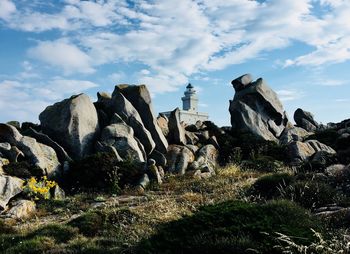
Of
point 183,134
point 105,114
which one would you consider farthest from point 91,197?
point 183,134

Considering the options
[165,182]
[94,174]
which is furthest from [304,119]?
[94,174]

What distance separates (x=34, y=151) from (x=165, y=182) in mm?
6868

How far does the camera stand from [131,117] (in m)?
27.9

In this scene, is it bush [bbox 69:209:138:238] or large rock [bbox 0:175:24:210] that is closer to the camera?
bush [bbox 69:209:138:238]

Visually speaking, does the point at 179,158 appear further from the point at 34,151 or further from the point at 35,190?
the point at 35,190

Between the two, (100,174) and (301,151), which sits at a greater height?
(301,151)

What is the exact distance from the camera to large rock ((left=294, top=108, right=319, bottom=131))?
49.8 metres

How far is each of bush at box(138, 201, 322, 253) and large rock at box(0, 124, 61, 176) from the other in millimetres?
14227

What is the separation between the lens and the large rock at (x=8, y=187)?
17719 mm

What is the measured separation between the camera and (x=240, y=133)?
34.0 meters

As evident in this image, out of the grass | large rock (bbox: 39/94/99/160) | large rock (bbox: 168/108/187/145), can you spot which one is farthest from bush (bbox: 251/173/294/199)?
large rock (bbox: 168/108/187/145)

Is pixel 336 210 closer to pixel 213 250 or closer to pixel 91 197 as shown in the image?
pixel 213 250

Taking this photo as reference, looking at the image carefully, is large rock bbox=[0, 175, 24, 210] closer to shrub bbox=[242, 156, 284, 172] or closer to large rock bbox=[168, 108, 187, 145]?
large rock bbox=[168, 108, 187, 145]

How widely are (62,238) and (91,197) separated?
835 cm
